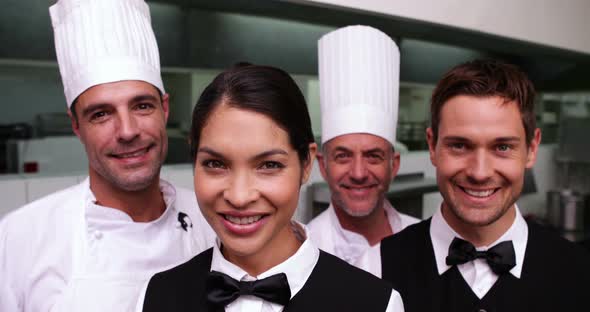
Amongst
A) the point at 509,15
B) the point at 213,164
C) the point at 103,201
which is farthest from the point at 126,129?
the point at 509,15

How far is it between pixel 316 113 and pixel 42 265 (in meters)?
1.95

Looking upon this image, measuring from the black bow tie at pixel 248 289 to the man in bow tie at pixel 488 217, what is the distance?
1.55ft

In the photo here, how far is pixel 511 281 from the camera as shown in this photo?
1.26 metres

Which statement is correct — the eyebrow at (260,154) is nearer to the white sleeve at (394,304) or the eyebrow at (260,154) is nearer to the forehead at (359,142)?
the white sleeve at (394,304)

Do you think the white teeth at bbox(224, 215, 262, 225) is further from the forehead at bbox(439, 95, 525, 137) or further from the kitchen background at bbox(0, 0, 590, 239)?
the kitchen background at bbox(0, 0, 590, 239)

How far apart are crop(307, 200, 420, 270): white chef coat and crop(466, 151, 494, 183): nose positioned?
2.36ft

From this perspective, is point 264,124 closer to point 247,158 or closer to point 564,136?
point 247,158

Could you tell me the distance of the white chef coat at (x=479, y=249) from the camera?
1.27 metres

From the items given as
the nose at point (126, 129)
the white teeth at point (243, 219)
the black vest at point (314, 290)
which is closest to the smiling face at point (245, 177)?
the white teeth at point (243, 219)

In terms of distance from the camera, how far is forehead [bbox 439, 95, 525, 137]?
120 centimetres

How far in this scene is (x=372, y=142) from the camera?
1.88 metres

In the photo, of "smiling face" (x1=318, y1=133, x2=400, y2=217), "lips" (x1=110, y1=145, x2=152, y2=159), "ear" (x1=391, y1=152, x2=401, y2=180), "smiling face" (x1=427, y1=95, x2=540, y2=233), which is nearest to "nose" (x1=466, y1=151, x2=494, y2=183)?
"smiling face" (x1=427, y1=95, x2=540, y2=233)

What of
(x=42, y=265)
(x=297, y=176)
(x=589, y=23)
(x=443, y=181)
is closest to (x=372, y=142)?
(x=443, y=181)

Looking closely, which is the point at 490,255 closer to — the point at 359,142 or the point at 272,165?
the point at 272,165
